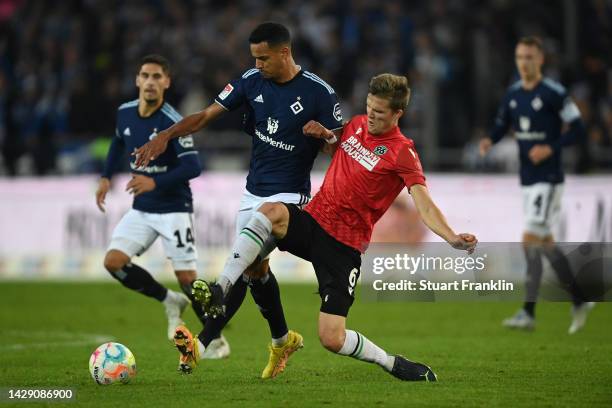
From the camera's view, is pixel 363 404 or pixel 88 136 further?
pixel 88 136

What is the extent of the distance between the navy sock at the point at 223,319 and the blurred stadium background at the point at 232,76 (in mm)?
8102

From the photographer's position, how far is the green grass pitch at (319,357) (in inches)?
310

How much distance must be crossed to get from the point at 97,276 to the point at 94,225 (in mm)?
902

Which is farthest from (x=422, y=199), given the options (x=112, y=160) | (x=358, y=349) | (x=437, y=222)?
(x=112, y=160)

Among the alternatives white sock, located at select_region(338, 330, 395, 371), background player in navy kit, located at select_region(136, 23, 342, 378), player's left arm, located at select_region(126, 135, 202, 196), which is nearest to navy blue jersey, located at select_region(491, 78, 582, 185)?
player's left arm, located at select_region(126, 135, 202, 196)

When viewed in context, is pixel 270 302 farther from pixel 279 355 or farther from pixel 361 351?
pixel 361 351

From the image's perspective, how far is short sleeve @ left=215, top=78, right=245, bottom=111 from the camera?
8930 mm

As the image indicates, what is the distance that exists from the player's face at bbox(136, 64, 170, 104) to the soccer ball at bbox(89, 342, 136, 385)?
11.3ft

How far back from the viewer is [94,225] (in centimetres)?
1914

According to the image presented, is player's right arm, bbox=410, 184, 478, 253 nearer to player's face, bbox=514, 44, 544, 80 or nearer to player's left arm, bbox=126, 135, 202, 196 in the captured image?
player's left arm, bbox=126, 135, 202, 196

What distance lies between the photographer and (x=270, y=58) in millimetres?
8742

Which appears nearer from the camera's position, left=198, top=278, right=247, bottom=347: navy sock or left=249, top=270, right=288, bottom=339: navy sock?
left=198, top=278, right=247, bottom=347: navy sock

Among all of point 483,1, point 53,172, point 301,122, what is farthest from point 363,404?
point 483,1

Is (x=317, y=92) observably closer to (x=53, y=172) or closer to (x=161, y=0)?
(x=53, y=172)
